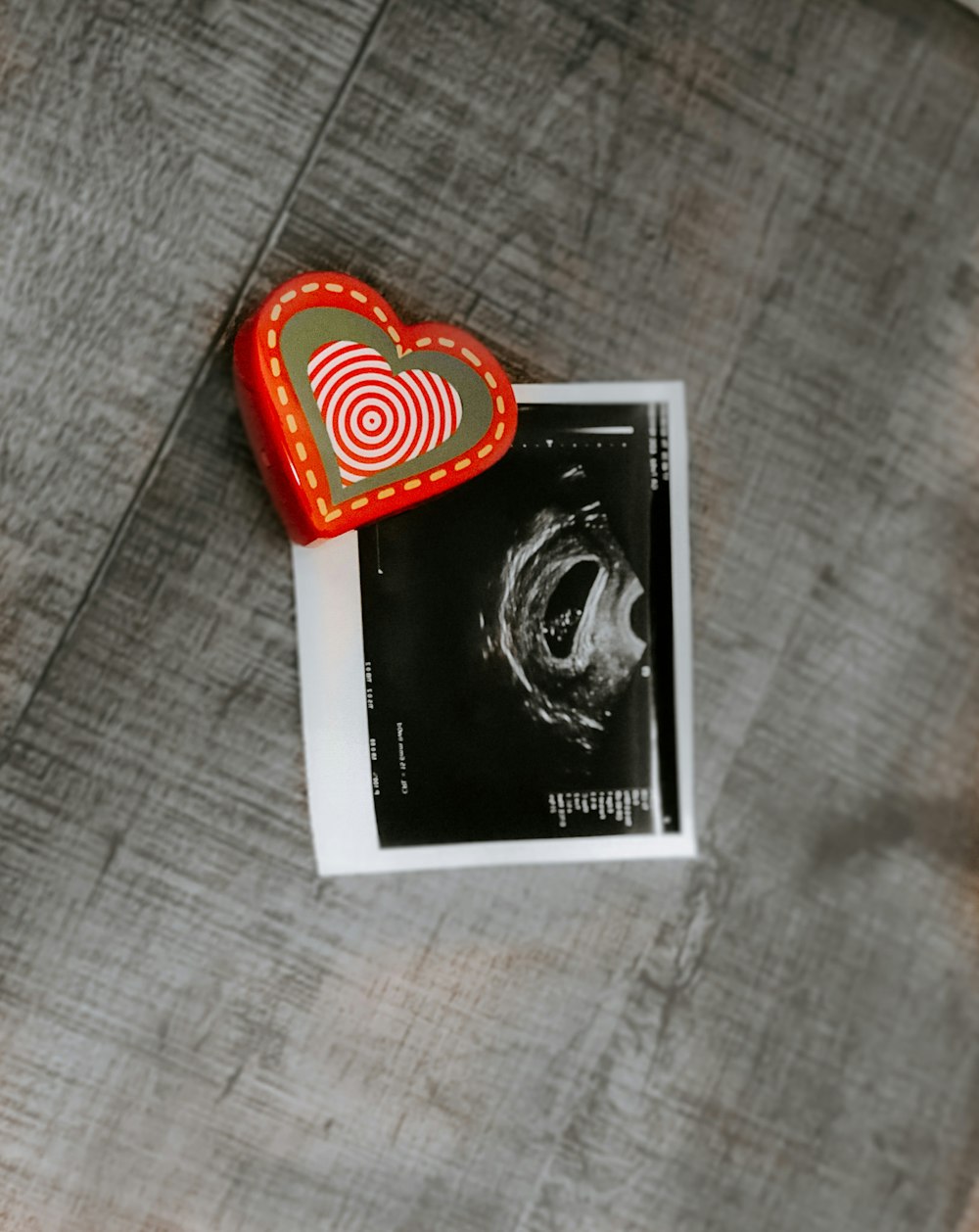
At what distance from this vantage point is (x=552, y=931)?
65cm

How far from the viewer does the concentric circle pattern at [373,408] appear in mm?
560

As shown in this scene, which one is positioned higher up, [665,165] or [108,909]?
[665,165]

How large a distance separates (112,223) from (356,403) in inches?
7.3

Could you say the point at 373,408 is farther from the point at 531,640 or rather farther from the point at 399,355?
the point at 531,640

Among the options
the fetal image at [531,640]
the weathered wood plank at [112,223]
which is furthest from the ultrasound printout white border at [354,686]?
the weathered wood plank at [112,223]

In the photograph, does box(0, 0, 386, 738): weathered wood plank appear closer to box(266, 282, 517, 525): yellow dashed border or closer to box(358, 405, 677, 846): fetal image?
box(266, 282, 517, 525): yellow dashed border

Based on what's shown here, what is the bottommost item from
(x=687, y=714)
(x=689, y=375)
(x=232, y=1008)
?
(x=232, y=1008)

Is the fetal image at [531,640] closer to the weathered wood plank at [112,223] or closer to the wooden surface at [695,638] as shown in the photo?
the wooden surface at [695,638]

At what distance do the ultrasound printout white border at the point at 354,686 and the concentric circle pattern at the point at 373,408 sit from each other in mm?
65

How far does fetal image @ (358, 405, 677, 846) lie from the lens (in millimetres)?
622

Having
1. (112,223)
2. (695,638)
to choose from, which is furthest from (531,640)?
(112,223)

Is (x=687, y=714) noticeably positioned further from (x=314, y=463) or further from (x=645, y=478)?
(x=314, y=463)

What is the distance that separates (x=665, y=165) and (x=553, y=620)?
0.97ft

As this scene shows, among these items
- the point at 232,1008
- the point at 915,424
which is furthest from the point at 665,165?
the point at 232,1008
